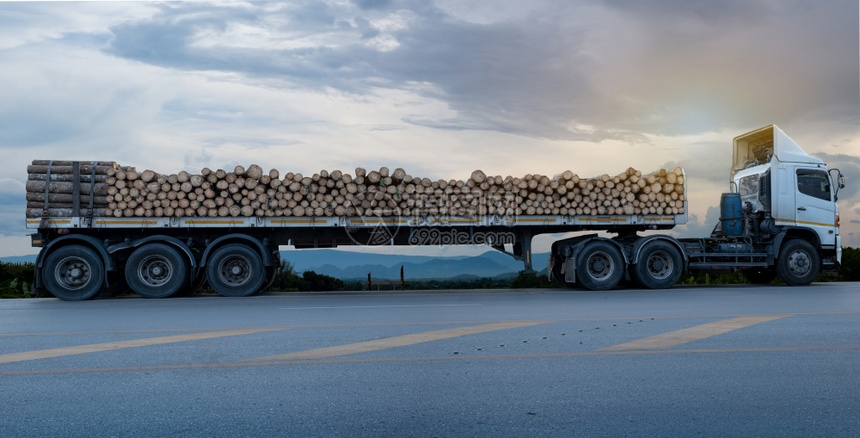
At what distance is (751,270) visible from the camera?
2102 centimetres

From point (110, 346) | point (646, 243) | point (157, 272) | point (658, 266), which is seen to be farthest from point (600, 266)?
point (110, 346)

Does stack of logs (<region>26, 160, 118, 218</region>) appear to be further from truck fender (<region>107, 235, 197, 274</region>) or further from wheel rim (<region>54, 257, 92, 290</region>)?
wheel rim (<region>54, 257, 92, 290</region>)

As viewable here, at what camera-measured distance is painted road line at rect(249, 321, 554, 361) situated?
23.7ft

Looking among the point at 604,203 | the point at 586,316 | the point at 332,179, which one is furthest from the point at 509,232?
the point at 586,316

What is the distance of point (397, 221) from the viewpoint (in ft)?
59.0

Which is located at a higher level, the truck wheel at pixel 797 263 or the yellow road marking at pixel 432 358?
the truck wheel at pixel 797 263

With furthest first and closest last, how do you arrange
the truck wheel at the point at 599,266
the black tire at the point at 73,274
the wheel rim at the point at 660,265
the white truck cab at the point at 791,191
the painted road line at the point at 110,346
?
the white truck cab at the point at 791,191
the wheel rim at the point at 660,265
the truck wheel at the point at 599,266
the black tire at the point at 73,274
the painted road line at the point at 110,346

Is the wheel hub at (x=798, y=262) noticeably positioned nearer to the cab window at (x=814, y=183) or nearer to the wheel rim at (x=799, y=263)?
the wheel rim at (x=799, y=263)

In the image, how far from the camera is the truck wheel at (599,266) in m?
18.0

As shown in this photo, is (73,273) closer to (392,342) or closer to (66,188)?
(66,188)

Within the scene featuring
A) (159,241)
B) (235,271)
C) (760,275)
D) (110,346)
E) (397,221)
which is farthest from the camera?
(760,275)

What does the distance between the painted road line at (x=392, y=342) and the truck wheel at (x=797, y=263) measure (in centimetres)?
1188

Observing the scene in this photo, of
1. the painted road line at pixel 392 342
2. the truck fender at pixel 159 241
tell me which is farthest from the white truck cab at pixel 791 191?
the truck fender at pixel 159 241

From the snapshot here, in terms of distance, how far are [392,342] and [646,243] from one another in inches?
452
